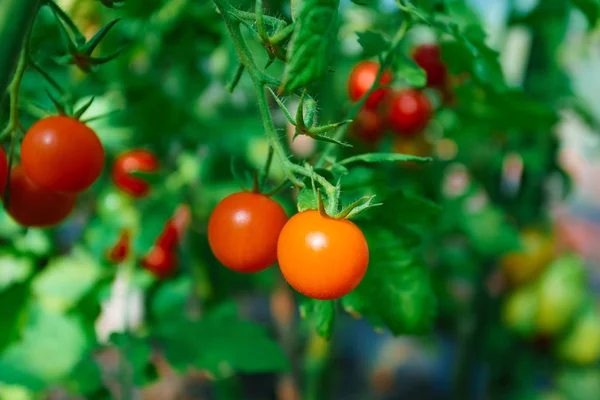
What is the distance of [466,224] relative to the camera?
41.6 inches

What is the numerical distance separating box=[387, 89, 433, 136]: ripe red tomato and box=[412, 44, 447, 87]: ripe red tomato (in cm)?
4

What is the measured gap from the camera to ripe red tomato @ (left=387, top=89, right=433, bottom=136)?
87 cm

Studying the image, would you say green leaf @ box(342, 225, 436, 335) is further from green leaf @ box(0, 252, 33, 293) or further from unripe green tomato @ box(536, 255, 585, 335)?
unripe green tomato @ box(536, 255, 585, 335)

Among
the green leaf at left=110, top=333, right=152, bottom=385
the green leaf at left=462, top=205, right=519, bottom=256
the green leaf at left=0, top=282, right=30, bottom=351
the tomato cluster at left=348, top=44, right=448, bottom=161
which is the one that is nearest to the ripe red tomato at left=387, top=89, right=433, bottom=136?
the tomato cluster at left=348, top=44, right=448, bottom=161

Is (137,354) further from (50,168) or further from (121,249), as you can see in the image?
(50,168)

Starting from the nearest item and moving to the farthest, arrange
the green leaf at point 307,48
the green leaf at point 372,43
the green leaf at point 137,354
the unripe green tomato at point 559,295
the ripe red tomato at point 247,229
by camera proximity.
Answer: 1. the green leaf at point 307,48
2. the ripe red tomato at point 247,229
3. the green leaf at point 372,43
4. the green leaf at point 137,354
5. the unripe green tomato at point 559,295

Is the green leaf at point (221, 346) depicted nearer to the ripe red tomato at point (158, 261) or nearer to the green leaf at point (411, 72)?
the ripe red tomato at point (158, 261)

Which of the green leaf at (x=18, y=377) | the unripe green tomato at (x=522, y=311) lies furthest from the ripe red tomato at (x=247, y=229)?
the unripe green tomato at (x=522, y=311)

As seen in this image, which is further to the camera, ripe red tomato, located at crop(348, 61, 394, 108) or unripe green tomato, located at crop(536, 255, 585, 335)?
unripe green tomato, located at crop(536, 255, 585, 335)

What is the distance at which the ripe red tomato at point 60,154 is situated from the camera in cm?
42

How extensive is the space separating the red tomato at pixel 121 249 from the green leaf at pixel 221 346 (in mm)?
150

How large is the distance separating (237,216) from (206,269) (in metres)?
0.70

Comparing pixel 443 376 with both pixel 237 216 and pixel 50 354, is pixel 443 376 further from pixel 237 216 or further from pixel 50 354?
pixel 237 216

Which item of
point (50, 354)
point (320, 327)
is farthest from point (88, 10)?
point (320, 327)
